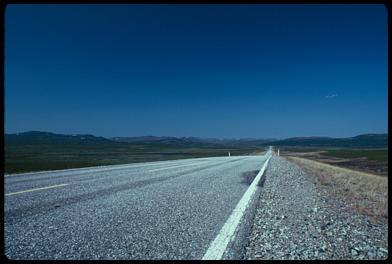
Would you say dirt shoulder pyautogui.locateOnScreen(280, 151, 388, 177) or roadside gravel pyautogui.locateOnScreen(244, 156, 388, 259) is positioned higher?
roadside gravel pyautogui.locateOnScreen(244, 156, 388, 259)

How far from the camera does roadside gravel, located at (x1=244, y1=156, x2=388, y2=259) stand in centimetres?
377

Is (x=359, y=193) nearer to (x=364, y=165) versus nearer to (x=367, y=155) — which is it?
(x=364, y=165)

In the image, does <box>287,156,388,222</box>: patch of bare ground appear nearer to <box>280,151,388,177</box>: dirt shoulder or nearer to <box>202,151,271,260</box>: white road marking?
<box>202,151,271,260</box>: white road marking

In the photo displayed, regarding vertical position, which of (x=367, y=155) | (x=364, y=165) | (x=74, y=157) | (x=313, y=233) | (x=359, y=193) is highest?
(x=313, y=233)

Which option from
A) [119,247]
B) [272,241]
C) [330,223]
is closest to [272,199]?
[330,223]

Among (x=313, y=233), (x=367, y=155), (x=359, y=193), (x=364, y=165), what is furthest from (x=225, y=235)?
(x=367, y=155)

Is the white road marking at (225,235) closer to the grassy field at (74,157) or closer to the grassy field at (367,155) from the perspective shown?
the grassy field at (74,157)

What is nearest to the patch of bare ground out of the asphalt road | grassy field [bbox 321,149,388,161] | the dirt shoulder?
the asphalt road

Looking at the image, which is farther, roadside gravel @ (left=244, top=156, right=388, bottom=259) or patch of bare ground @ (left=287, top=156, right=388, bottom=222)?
patch of bare ground @ (left=287, top=156, right=388, bottom=222)

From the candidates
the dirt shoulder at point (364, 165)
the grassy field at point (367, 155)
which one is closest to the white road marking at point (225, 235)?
the dirt shoulder at point (364, 165)

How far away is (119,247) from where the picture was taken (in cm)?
382

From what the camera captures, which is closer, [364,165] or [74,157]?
[364,165]

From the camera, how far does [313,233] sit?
4.64 m
